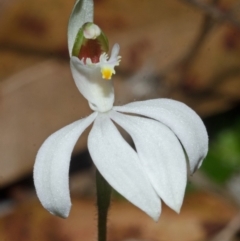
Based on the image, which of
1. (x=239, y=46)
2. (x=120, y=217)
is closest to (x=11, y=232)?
(x=120, y=217)

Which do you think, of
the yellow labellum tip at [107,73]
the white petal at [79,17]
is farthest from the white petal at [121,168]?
the white petal at [79,17]

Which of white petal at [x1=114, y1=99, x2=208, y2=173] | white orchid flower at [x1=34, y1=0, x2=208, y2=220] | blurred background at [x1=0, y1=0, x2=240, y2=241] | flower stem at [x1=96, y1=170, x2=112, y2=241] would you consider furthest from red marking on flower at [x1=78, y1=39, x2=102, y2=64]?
blurred background at [x1=0, y1=0, x2=240, y2=241]

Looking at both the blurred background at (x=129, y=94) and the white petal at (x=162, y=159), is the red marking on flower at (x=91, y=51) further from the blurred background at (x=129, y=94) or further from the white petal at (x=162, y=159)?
the blurred background at (x=129, y=94)

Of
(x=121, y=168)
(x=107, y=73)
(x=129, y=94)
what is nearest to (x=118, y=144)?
(x=121, y=168)

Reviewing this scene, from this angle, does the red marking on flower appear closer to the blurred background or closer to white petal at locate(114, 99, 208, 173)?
white petal at locate(114, 99, 208, 173)

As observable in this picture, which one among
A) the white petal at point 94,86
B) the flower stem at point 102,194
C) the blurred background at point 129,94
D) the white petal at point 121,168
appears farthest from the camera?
the blurred background at point 129,94
